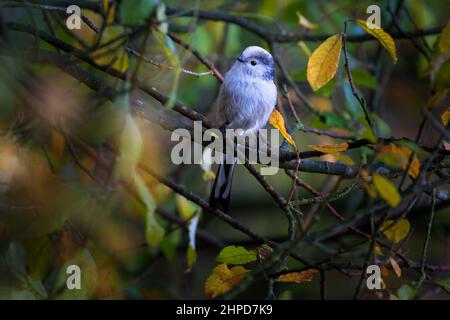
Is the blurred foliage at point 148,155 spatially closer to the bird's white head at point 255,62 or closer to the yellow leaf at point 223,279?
the yellow leaf at point 223,279

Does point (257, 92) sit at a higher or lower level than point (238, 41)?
lower

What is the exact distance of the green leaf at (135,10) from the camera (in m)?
1.84

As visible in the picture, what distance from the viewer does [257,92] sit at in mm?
3543

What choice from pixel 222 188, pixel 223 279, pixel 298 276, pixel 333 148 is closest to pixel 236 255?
pixel 223 279

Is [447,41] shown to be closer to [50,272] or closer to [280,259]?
[280,259]

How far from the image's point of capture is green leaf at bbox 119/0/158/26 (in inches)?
72.5

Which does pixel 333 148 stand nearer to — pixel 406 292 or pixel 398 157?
pixel 398 157

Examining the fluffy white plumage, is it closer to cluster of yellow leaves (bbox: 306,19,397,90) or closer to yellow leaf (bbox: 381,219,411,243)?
cluster of yellow leaves (bbox: 306,19,397,90)

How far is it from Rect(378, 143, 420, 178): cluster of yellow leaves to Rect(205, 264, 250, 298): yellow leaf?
711 mm

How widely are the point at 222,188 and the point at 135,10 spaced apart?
1916mm

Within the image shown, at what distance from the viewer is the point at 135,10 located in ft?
6.07

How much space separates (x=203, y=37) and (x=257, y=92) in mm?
910
